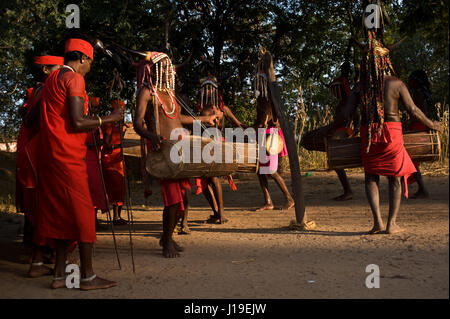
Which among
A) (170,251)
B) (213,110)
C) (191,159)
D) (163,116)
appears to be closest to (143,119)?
(163,116)

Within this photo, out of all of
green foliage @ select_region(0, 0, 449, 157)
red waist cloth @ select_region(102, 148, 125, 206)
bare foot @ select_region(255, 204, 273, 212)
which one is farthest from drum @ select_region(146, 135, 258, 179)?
green foliage @ select_region(0, 0, 449, 157)

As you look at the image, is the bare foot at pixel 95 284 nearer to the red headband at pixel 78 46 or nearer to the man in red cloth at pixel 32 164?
the man in red cloth at pixel 32 164

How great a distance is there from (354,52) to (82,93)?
745cm

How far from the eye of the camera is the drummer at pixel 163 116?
191 inches

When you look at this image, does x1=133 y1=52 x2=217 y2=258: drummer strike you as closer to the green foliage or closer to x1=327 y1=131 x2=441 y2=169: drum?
x1=327 y1=131 x2=441 y2=169: drum

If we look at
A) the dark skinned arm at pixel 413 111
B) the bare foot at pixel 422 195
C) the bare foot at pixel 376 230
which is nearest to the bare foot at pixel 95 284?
the bare foot at pixel 376 230

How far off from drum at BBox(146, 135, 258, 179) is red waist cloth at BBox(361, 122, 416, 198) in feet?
5.25

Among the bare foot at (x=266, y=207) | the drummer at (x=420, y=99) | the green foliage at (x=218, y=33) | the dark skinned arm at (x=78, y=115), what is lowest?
the bare foot at (x=266, y=207)

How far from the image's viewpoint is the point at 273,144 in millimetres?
7523

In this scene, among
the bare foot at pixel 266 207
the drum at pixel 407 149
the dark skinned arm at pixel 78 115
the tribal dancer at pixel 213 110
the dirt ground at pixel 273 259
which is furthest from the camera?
the bare foot at pixel 266 207

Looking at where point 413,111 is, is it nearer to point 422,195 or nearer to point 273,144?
point 273,144

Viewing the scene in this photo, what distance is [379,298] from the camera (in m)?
3.16

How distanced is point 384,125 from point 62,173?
3.50m

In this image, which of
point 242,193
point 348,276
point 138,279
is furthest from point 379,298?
point 242,193
